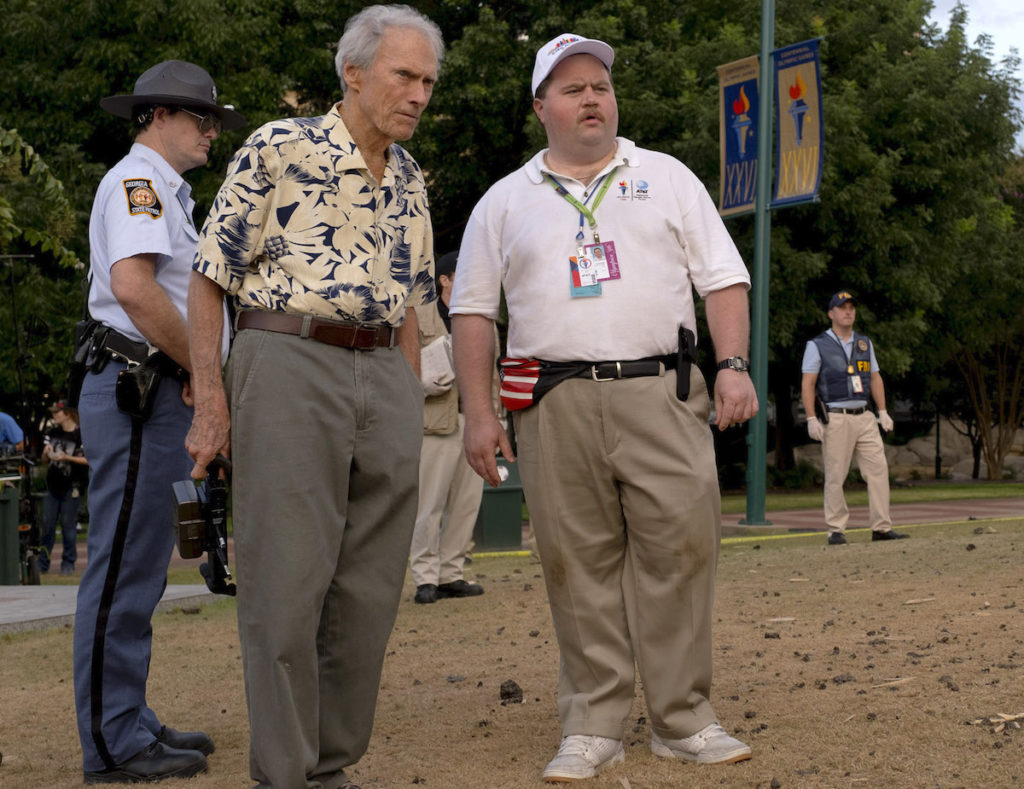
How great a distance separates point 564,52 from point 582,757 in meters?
2.20

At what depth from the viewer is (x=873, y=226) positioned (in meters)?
25.0

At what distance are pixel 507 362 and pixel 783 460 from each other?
90.5ft

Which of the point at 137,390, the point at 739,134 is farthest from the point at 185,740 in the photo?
the point at 739,134

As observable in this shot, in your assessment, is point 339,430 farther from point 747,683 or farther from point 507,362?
point 747,683

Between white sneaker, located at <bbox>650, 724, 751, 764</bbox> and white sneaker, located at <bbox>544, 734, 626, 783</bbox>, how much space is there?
0.19 meters

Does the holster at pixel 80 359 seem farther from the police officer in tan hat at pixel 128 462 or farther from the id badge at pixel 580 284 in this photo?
the id badge at pixel 580 284

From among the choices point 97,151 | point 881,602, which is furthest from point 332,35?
point 881,602

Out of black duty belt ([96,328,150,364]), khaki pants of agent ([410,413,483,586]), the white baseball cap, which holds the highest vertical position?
the white baseball cap

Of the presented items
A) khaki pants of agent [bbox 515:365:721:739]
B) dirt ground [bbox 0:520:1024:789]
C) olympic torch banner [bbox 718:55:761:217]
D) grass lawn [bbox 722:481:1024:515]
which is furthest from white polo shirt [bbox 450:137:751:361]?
grass lawn [bbox 722:481:1024:515]

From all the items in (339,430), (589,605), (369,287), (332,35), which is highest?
(332,35)

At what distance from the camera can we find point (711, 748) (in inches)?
171

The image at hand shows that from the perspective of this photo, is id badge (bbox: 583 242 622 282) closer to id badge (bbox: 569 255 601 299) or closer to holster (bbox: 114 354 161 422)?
id badge (bbox: 569 255 601 299)

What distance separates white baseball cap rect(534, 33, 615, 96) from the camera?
14.6 feet

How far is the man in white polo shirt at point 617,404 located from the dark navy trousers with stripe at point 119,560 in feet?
3.44
